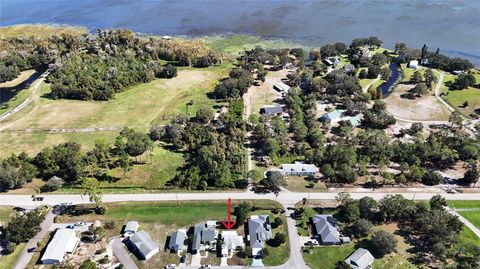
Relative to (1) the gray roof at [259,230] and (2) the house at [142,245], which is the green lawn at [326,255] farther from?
(2) the house at [142,245]

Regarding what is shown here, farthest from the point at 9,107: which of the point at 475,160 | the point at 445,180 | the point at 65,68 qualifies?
the point at 475,160

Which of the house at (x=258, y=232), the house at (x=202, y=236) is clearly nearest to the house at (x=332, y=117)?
the house at (x=258, y=232)

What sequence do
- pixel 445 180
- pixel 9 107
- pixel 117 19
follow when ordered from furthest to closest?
1. pixel 117 19
2. pixel 9 107
3. pixel 445 180

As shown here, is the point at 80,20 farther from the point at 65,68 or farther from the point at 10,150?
the point at 10,150

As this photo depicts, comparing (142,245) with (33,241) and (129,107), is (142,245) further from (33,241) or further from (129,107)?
(129,107)

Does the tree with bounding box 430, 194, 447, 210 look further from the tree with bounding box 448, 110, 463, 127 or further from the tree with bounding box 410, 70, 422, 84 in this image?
the tree with bounding box 410, 70, 422, 84

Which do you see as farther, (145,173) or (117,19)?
(117,19)
